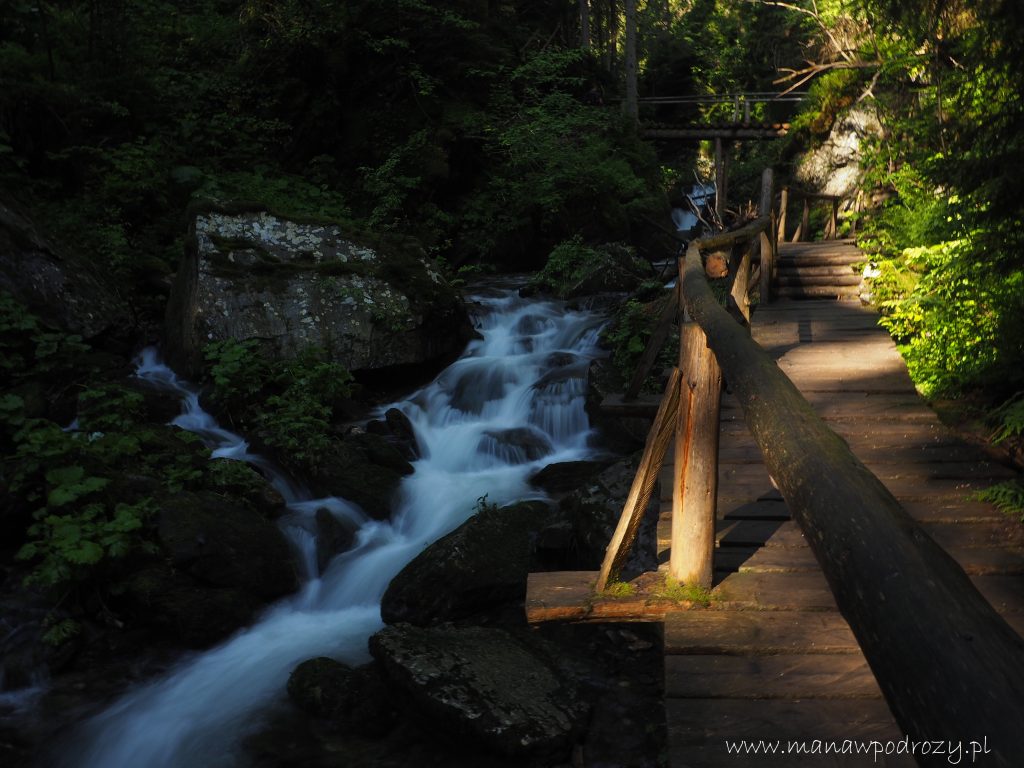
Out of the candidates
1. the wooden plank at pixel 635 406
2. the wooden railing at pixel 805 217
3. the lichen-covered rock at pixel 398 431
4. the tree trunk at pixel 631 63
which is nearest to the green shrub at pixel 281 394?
the lichen-covered rock at pixel 398 431

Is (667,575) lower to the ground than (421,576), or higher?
higher

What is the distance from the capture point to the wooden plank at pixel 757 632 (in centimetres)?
304

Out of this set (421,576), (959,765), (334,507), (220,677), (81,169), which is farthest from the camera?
(81,169)

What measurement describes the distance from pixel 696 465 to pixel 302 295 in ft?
27.6

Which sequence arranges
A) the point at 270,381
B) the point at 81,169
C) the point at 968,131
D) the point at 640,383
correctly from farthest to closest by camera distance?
the point at 81,169 < the point at 270,381 < the point at 640,383 < the point at 968,131

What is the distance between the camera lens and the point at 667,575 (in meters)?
3.50

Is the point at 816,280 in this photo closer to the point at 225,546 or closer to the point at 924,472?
the point at 924,472

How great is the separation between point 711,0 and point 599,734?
1786 inches

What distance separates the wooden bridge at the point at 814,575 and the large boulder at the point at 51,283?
8408mm

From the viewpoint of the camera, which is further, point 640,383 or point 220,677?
point 640,383

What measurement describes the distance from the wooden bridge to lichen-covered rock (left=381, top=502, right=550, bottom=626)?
225 centimetres

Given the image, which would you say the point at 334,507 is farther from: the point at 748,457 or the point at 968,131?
the point at 968,131

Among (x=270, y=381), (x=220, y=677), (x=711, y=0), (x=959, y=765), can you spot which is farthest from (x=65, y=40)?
(x=711, y=0)

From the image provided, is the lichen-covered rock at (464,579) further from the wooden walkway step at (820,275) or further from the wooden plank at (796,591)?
the wooden walkway step at (820,275)
